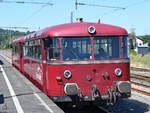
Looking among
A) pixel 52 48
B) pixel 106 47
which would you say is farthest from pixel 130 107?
pixel 52 48

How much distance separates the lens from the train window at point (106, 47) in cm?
946

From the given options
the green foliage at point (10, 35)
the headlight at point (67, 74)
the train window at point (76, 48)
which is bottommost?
the headlight at point (67, 74)

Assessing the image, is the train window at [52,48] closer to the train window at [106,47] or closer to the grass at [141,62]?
the train window at [106,47]

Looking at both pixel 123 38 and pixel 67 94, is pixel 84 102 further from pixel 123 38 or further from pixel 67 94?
pixel 123 38

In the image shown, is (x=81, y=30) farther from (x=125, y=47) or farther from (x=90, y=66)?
(x=125, y=47)

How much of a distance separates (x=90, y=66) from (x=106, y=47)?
2.97 feet

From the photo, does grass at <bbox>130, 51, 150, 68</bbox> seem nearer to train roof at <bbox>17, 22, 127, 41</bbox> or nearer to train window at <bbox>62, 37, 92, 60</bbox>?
train roof at <bbox>17, 22, 127, 41</bbox>

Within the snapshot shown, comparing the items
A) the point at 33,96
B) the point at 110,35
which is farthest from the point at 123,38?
the point at 33,96

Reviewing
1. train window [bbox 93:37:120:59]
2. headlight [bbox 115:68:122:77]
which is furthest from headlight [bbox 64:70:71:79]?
headlight [bbox 115:68:122:77]

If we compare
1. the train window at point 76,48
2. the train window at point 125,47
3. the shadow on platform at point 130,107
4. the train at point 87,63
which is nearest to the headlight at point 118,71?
the train at point 87,63

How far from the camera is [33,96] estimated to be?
1109 cm

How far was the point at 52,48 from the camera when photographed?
30.8 feet

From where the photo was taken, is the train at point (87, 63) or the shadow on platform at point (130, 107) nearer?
the train at point (87, 63)

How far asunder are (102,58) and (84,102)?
151 centimetres
